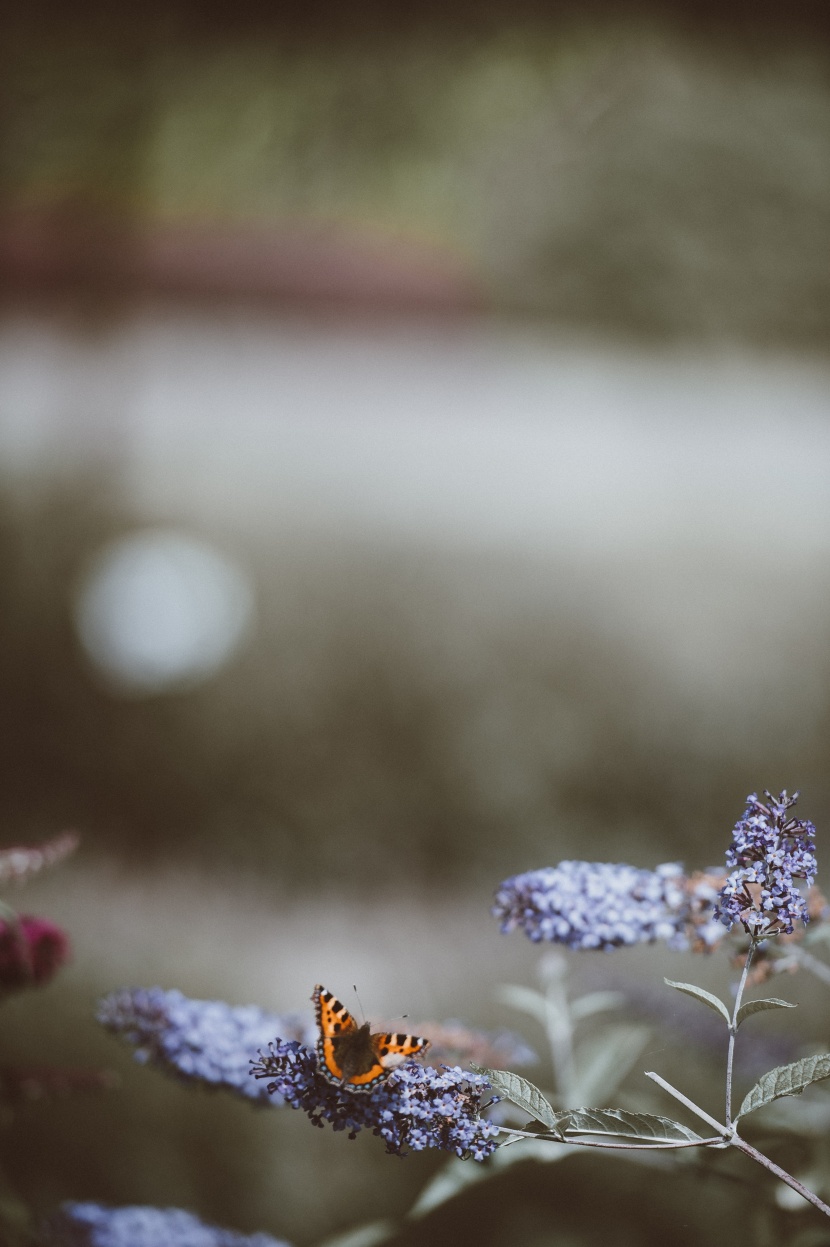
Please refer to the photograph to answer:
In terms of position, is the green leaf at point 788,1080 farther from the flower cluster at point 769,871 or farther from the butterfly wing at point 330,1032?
the butterfly wing at point 330,1032

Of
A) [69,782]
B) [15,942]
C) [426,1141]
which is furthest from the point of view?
[69,782]

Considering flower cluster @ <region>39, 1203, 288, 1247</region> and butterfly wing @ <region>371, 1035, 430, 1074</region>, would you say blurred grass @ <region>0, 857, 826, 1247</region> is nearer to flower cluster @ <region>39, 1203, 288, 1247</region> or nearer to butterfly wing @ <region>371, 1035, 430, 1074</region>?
flower cluster @ <region>39, 1203, 288, 1247</region>

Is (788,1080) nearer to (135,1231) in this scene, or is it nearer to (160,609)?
(135,1231)

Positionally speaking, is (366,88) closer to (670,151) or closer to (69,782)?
(670,151)

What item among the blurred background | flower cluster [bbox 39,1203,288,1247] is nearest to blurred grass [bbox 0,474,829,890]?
the blurred background

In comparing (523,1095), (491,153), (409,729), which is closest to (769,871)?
(523,1095)

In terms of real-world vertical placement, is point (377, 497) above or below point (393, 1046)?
above

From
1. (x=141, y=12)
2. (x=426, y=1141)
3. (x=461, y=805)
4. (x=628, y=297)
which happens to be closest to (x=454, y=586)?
(x=461, y=805)
